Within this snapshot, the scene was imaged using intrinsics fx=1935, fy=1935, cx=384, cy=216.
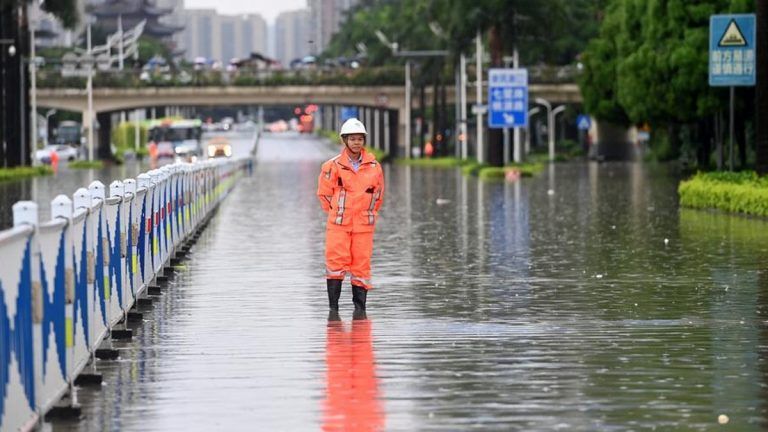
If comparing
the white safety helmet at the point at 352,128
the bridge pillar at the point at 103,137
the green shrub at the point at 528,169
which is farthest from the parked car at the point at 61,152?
the white safety helmet at the point at 352,128

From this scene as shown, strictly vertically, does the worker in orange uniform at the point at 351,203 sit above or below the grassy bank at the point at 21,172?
above

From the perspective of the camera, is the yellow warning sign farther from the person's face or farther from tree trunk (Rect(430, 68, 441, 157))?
tree trunk (Rect(430, 68, 441, 157))

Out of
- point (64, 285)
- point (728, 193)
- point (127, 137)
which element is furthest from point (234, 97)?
point (64, 285)

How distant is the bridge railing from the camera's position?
398ft

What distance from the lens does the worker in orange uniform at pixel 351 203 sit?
16109mm

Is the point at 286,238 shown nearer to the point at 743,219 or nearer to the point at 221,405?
the point at 743,219

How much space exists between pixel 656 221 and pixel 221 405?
2356 centimetres

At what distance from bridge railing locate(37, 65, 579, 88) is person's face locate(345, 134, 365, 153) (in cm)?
10425

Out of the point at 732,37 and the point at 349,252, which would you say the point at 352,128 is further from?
the point at 732,37

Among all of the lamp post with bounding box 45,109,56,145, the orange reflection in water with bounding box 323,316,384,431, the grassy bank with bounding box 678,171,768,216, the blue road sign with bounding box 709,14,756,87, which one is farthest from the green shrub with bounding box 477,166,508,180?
the lamp post with bounding box 45,109,56,145

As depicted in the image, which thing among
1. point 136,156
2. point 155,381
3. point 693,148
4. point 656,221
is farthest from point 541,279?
point 136,156

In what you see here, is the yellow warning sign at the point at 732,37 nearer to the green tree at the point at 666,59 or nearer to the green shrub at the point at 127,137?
the green tree at the point at 666,59

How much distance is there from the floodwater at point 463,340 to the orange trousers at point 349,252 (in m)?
0.41

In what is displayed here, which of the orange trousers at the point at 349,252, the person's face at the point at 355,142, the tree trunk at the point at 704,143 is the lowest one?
the tree trunk at the point at 704,143
